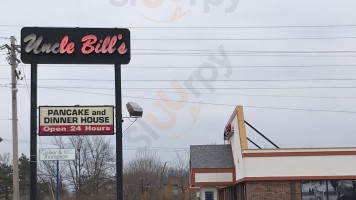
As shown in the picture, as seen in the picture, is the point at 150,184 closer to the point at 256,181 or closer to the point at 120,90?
the point at 256,181

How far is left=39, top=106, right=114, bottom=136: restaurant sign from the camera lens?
928 inches

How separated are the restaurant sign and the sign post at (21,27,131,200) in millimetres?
437

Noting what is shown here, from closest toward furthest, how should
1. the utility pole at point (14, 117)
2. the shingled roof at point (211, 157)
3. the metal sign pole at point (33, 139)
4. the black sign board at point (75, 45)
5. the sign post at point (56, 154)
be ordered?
1. the metal sign pole at point (33, 139)
2. the black sign board at point (75, 45)
3. the sign post at point (56, 154)
4. the utility pole at point (14, 117)
5. the shingled roof at point (211, 157)

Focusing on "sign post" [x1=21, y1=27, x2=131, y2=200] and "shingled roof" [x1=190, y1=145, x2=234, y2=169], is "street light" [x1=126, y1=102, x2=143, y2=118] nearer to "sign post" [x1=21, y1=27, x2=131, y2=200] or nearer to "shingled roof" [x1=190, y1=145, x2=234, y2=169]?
"sign post" [x1=21, y1=27, x2=131, y2=200]

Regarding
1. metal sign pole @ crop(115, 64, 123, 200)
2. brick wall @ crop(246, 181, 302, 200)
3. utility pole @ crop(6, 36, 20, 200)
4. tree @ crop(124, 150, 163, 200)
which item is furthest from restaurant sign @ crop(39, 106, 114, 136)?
tree @ crop(124, 150, 163, 200)

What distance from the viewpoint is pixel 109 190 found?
69.6 m

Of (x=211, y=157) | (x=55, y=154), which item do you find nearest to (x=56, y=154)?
(x=55, y=154)

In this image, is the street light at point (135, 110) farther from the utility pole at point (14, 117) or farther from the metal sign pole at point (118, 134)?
the utility pole at point (14, 117)

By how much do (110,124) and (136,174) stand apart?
5504 cm

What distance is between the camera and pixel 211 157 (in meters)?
35.4

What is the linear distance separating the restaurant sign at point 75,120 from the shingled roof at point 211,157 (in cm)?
1165

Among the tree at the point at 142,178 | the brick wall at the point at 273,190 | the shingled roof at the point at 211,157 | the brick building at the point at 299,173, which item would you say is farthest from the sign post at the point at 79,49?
the tree at the point at 142,178

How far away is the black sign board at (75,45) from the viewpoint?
23.9 m

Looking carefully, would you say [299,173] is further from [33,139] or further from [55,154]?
[33,139]
